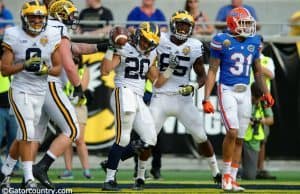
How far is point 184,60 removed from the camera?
11344 mm

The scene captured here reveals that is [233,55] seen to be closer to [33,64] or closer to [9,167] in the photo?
[33,64]

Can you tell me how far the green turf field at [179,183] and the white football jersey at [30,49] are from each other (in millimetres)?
1166

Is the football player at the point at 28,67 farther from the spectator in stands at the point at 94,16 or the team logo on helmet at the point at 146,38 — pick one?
the spectator in stands at the point at 94,16

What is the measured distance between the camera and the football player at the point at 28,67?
9891 millimetres

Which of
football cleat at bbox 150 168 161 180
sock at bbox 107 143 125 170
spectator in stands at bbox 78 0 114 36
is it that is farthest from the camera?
spectator in stands at bbox 78 0 114 36

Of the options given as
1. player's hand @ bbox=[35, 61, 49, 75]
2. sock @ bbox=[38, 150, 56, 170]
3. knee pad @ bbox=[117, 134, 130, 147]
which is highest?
player's hand @ bbox=[35, 61, 49, 75]

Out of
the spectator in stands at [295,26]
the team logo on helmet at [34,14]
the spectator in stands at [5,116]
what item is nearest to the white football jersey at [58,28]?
the team logo on helmet at [34,14]

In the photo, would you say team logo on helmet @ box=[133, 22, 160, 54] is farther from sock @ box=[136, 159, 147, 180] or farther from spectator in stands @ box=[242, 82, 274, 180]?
spectator in stands @ box=[242, 82, 274, 180]

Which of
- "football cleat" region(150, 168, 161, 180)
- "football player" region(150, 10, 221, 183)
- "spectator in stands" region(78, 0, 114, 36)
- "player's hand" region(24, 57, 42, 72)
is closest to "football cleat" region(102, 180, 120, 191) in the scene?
"football player" region(150, 10, 221, 183)

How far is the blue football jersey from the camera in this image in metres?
10.9

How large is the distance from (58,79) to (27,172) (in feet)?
4.10

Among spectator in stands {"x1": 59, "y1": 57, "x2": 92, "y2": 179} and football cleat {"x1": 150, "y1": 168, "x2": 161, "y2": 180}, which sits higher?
spectator in stands {"x1": 59, "y1": 57, "x2": 92, "y2": 179}

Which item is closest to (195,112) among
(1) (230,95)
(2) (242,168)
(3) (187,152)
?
(1) (230,95)

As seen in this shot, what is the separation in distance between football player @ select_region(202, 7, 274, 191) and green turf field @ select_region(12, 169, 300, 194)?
0.46 meters
